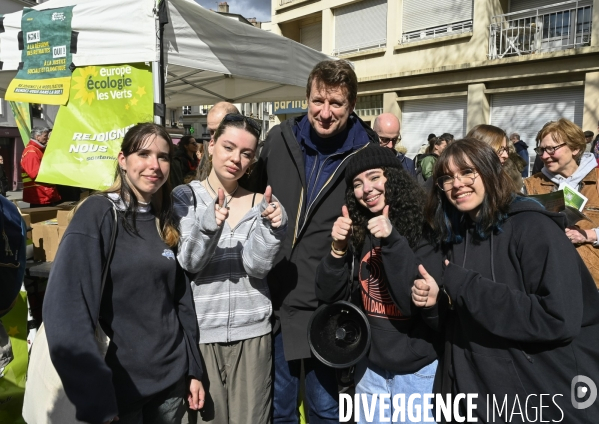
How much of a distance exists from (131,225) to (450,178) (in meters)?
1.32

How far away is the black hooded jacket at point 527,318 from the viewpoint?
1.60 metres

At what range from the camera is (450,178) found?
1862 millimetres

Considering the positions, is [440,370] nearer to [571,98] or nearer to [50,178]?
[50,178]

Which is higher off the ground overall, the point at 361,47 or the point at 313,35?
the point at 313,35

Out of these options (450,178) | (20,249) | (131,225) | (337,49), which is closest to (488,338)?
(450,178)

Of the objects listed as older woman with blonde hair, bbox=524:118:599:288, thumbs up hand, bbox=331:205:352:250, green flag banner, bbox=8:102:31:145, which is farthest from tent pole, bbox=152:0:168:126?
green flag banner, bbox=8:102:31:145

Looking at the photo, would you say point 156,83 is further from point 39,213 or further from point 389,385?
point 389,385

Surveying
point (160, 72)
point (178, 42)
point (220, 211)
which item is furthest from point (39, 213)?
point (220, 211)

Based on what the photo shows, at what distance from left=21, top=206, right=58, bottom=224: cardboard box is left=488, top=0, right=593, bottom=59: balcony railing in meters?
11.7

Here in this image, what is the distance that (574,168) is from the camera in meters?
3.02

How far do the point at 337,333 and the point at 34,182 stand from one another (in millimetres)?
4700

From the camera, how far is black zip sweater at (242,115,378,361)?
7.64ft

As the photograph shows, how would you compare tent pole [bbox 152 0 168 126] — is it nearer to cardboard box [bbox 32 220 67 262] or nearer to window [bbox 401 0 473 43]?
cardboard box [bbox 32 220 67 262]

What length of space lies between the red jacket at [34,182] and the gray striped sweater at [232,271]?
12.6ft
